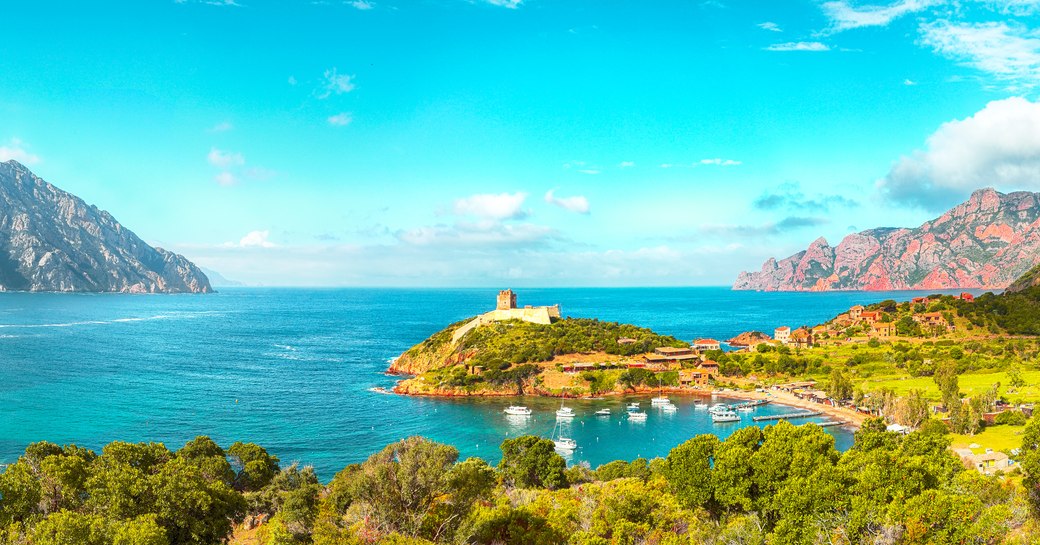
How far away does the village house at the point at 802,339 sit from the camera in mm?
106644

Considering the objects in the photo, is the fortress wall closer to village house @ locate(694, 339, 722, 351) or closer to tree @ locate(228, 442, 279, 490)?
village house @ locate(694, 339, 722, 351)

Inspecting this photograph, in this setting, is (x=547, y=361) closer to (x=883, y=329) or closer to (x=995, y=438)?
(x=995, y=438)

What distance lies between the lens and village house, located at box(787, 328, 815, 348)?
4199 inches

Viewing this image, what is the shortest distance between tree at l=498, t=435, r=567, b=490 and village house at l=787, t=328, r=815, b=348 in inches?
3071

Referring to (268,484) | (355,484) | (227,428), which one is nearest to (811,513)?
(355,484)

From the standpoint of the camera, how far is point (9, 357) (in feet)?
308

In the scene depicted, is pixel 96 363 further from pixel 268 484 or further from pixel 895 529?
pixel 895 529

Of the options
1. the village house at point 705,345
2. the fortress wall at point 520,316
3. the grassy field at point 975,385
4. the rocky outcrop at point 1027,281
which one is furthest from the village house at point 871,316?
the fortress wall at point 520,316

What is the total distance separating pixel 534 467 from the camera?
131 feet

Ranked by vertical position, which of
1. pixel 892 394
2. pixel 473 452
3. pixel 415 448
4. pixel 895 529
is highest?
pixel 415 448

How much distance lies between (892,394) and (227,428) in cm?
6818

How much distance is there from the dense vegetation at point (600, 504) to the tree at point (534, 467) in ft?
38.0

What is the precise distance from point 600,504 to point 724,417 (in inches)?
1889

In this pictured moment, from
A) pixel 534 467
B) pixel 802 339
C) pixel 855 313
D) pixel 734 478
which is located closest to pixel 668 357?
pixel 802 339
